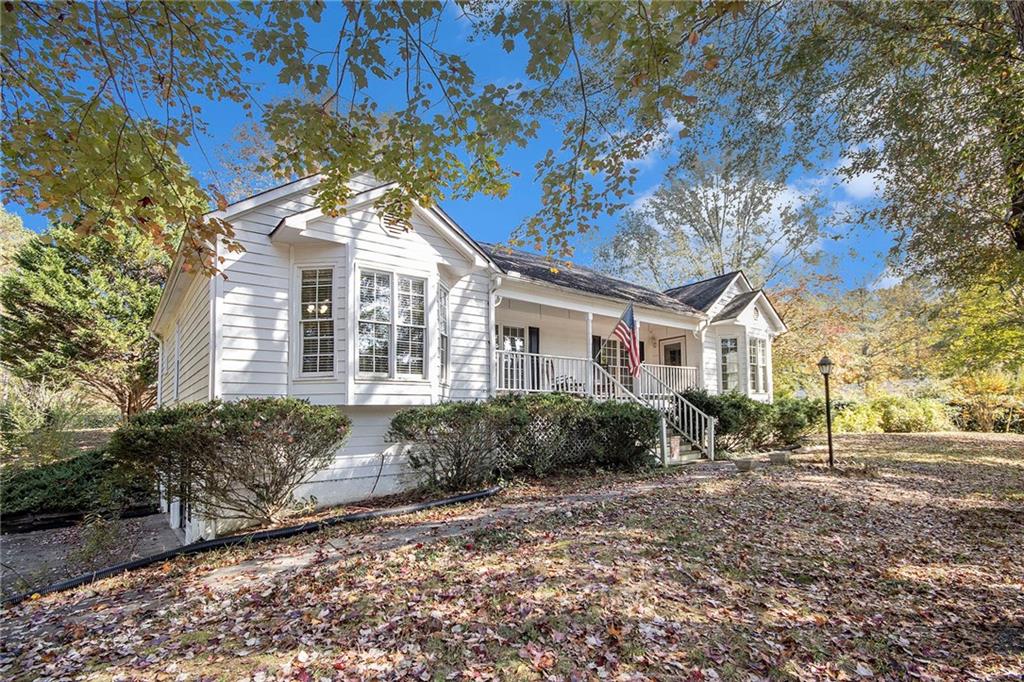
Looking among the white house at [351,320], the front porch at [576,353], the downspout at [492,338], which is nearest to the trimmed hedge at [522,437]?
the downspout at [492,338]

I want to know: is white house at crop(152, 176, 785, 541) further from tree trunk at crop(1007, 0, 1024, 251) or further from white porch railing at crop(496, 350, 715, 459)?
tree trunk at crop(1007, 0, 1024, 251)

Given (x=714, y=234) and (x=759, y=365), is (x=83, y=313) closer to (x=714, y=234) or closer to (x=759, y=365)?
(x=759, y=365)

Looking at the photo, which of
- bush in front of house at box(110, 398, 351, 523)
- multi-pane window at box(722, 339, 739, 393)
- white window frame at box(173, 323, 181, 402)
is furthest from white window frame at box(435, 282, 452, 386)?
multi-pane window at box(722, 339, 739, 393)

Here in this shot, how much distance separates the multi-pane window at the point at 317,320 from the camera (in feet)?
25.6

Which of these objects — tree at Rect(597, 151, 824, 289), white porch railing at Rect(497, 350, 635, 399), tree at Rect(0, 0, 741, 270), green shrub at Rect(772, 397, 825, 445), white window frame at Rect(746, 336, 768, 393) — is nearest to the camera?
tree at Rect(0, 0, 741, 270)

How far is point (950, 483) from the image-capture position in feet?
30.3

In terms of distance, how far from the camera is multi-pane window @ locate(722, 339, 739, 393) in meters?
16.2

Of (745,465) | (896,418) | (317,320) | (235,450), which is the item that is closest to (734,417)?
(745,465)

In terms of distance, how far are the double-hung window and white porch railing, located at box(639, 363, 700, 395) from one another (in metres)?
6.70

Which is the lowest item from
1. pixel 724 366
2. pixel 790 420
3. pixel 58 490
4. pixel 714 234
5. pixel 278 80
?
pixel 58 490

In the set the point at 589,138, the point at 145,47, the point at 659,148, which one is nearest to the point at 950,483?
the point at 659,148

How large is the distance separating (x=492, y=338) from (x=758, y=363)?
1117cm

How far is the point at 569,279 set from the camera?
1345 cm

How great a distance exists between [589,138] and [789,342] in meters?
21.4
